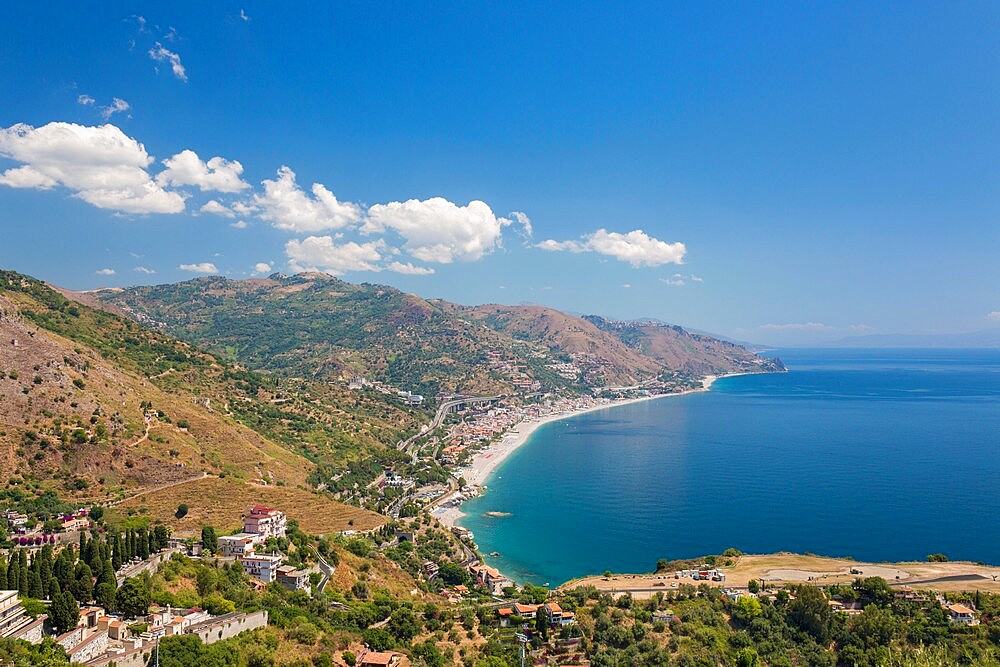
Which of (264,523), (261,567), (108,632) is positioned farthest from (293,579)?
(108,632)

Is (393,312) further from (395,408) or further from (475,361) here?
(395,408)

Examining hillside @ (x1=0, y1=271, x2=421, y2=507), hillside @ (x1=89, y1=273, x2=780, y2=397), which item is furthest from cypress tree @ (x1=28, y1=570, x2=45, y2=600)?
hillside @ (x1=89, y1=273, x2=780, y2=397)

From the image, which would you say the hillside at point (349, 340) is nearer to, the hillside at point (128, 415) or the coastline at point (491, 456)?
the coastline at point (491, 456)

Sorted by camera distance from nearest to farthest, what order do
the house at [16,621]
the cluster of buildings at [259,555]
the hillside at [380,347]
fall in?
the house at [16,621] < the cluster of buildings at [259,555] < the hillside at [380,347]

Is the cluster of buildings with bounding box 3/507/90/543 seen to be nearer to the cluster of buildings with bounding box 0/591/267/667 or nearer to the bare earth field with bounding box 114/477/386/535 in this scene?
the bare earth field with bounding box 114/477/386/535

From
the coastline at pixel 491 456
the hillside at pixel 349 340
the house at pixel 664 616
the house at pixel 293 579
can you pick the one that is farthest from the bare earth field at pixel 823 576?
the hillside at pixel 349 340

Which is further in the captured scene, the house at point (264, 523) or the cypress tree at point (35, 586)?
the house at point (264, 523)

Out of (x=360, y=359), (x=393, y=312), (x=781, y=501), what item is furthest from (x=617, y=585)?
(x=393, y=312)

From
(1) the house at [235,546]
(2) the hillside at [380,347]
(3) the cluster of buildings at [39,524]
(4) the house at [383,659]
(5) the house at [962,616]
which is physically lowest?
(5) the house at [962,616]
